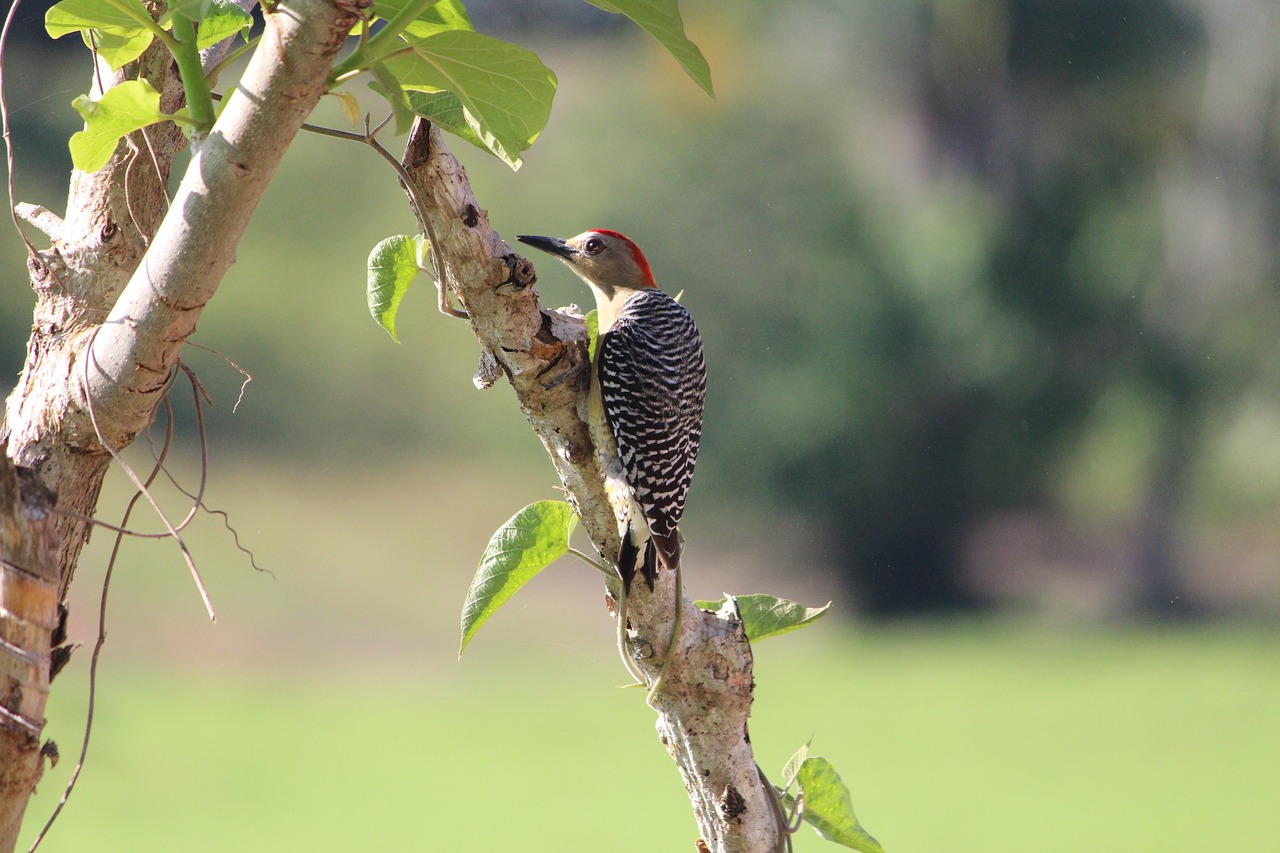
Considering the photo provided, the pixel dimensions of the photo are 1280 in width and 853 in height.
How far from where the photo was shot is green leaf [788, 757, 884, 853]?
2.73 feet

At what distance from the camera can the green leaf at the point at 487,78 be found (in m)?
0.56

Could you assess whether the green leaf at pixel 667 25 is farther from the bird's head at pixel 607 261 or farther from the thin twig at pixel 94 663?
the bird's head at pixel 607 261

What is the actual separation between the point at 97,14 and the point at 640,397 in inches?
24.6

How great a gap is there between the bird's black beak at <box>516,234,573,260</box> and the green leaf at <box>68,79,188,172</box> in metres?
0.80

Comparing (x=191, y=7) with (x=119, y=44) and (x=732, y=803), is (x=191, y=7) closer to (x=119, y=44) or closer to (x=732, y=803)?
(x=119, y=44)

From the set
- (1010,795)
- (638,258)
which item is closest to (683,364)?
(638,258)

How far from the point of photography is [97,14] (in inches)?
22.2

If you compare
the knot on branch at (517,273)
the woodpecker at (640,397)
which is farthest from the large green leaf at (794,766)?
the knot on branch at (517,273)

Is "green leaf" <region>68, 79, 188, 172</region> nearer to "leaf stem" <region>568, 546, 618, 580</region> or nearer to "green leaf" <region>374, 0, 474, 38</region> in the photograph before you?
"green leaf" <region>374, 0, 474, 38</region>

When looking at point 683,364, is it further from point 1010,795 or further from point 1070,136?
point 1070,136

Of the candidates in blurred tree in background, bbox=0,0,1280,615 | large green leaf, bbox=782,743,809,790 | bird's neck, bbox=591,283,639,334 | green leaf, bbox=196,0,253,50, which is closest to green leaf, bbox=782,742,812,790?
large green leaf, bbox=782,743,809,790

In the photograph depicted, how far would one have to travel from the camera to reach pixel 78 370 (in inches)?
23.0

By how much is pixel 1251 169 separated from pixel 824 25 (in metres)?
2.66

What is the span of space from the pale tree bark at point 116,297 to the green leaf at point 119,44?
51 mm
